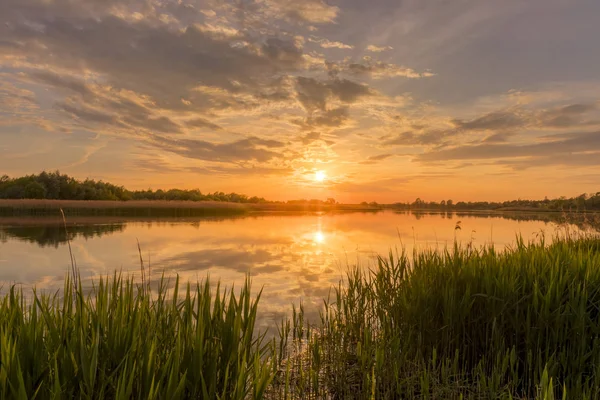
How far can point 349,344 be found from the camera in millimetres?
6656

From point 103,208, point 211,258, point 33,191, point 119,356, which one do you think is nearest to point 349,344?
point 119,356

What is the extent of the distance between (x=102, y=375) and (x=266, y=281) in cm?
828

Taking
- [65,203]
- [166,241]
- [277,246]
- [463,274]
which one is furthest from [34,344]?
[65,203]

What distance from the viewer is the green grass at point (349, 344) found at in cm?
287

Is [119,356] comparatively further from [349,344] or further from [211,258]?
[211,258]

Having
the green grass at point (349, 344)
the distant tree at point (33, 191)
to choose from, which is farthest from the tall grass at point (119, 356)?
the distant tree at point (33, 191)

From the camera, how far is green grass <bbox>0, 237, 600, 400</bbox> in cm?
287

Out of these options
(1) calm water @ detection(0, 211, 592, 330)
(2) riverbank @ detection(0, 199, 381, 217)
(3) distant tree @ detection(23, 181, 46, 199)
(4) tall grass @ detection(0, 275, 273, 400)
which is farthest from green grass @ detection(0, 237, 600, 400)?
(3) distant tree @ detection(23, 181, 46, 199)

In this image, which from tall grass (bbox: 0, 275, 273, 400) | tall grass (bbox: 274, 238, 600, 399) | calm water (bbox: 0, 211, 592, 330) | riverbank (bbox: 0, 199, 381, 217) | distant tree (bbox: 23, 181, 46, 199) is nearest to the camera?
tall grass (bbox: 0, 275, 273, 400)

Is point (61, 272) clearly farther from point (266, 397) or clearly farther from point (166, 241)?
point (266, 397)

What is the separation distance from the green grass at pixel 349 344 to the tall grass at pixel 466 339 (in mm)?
25

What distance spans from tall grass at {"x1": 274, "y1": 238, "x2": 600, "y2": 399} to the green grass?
2 centimetres

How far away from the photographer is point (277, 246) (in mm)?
18688

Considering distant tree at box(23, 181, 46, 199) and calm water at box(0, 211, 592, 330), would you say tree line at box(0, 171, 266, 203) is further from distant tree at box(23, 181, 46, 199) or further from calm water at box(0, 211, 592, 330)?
calm water at box(0, 211, 592, 330)
